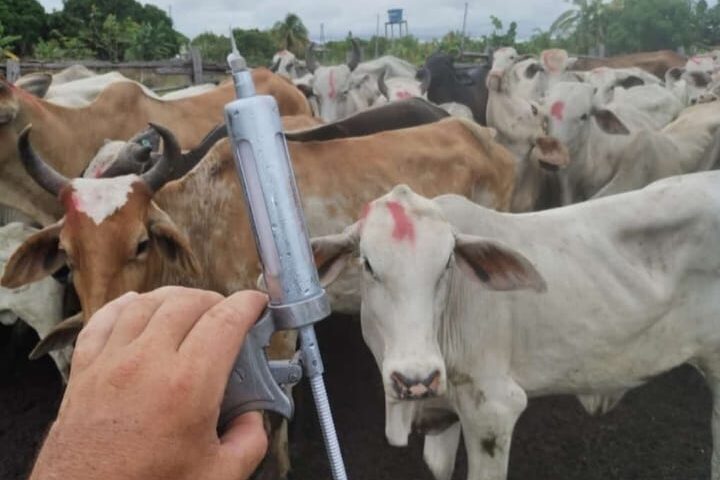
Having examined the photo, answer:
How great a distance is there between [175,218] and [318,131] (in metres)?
1.13

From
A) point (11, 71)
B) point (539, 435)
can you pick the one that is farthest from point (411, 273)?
point (11, 71)

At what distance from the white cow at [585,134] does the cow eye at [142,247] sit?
353cm

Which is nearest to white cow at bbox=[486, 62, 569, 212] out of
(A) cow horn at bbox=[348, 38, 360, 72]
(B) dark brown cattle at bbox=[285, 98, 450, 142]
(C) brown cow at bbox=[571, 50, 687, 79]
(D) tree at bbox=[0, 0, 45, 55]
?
(B) dark brown cattle at bbox=[285, 98, 450, 142]

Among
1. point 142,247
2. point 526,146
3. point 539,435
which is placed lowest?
point 539,435

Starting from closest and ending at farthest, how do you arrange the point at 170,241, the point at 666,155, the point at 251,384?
the point at 251,384
the point at 170,241
the point at 666,155

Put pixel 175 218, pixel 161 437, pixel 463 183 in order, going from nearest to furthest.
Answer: pixel 161 437
pixel 175 218
pixel 463 183

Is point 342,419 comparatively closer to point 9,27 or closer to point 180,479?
point 180,479

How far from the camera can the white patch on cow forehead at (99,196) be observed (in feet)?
9.57

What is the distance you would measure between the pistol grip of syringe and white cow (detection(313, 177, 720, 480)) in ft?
4.90

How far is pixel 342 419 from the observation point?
4.30 m

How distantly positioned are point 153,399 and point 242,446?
0.49 feet

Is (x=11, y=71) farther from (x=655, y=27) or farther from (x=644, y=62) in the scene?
(x=655, y=27)

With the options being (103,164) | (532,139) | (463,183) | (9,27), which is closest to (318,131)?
(463,183)

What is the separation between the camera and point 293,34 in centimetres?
2031
